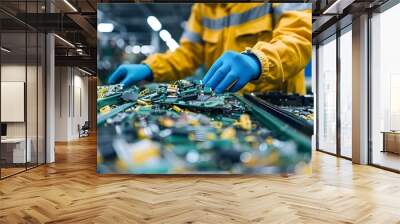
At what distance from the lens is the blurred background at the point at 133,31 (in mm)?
6492

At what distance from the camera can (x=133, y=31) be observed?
654cm

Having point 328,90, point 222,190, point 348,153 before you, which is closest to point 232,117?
point 222,190

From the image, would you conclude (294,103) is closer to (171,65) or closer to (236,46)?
(236,46)

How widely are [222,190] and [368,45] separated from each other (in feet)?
15.9

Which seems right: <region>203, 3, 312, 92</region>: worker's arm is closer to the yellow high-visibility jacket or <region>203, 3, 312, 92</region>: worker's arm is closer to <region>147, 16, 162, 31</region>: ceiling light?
the yellow high-visibility jacket

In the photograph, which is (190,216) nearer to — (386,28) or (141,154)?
(141,154)

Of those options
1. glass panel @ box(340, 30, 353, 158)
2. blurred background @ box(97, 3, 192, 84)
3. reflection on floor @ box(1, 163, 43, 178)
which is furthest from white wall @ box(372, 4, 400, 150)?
reflection on floor @ box(1, 163, 43, 178)

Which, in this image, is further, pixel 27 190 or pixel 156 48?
pixel 156 48

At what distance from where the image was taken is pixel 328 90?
10672 millimetres


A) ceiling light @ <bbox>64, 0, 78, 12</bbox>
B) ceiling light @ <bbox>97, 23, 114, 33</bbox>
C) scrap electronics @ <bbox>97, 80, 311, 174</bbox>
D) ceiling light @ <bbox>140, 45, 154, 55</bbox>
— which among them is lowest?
scrap electronics @ <bbox>97, 80, 311, 174</bbox>

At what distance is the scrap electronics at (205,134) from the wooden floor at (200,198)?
0.27m

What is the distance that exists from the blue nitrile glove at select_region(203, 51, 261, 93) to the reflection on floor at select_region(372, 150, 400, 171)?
3.29m

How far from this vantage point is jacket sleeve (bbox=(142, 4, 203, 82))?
645cm

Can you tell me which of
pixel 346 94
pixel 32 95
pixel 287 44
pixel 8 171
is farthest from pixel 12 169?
pixel 346 94
